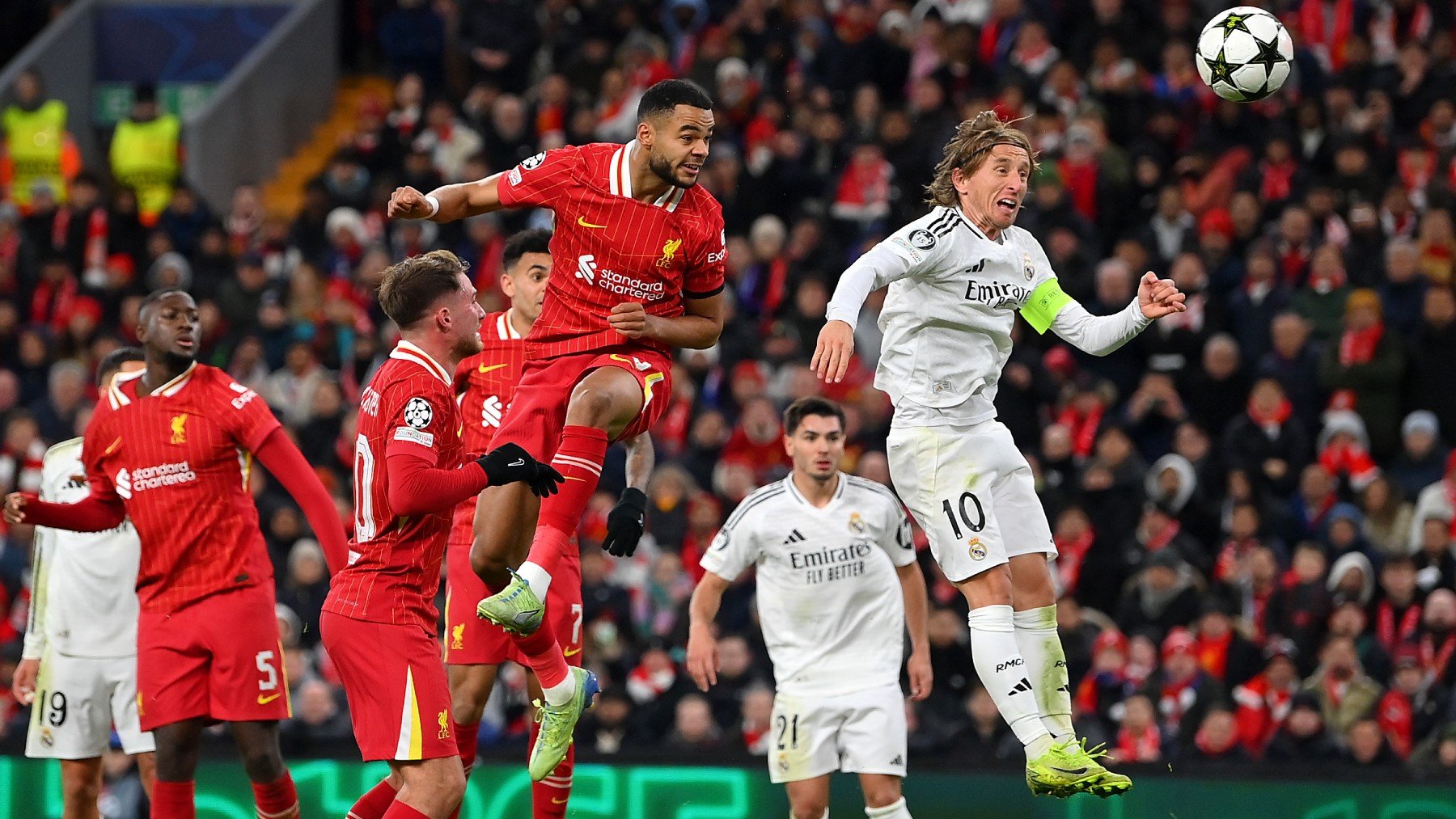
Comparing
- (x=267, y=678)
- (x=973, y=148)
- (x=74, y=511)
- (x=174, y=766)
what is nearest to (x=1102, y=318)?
(x=973, y=148)

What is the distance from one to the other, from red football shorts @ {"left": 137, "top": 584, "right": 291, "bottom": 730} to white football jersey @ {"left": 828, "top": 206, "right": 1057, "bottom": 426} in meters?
2.97

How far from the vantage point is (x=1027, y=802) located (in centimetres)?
1116

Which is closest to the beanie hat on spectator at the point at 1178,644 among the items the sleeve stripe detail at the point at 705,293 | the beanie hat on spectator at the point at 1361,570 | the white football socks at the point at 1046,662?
the beanie hat on spectator at the point at 1361,570

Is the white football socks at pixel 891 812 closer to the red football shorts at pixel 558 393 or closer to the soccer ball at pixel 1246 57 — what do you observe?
the red football shorts at pixel 558 393

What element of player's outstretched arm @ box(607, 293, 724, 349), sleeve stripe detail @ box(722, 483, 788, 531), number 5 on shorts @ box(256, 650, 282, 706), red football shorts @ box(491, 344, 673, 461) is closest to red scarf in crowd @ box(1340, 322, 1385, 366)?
sleeve stripe detail @ box(722, 483, 788, 531)

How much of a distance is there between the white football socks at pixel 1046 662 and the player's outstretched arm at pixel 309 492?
2856 millimetres

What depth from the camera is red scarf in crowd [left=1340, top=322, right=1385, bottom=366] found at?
Result: 14.2 meters

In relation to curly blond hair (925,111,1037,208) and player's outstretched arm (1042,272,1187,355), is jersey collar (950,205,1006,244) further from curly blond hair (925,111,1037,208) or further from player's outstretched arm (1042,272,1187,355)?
player's outstretched arm (1042,272,1187,355)

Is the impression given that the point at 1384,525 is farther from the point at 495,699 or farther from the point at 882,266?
the point at 882,266

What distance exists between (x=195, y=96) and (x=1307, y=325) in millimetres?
12860

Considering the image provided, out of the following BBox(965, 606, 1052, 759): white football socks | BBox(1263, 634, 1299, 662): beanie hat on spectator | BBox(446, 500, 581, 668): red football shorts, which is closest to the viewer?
BBox(965, 606, 1052, 759): white football socks

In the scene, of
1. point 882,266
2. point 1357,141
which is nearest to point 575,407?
point 882,266

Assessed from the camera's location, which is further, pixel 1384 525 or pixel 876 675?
pixel 1384 525

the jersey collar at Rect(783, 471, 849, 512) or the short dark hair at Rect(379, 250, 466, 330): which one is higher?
the short dark hair at Rect(379, 250, 466, 330)
